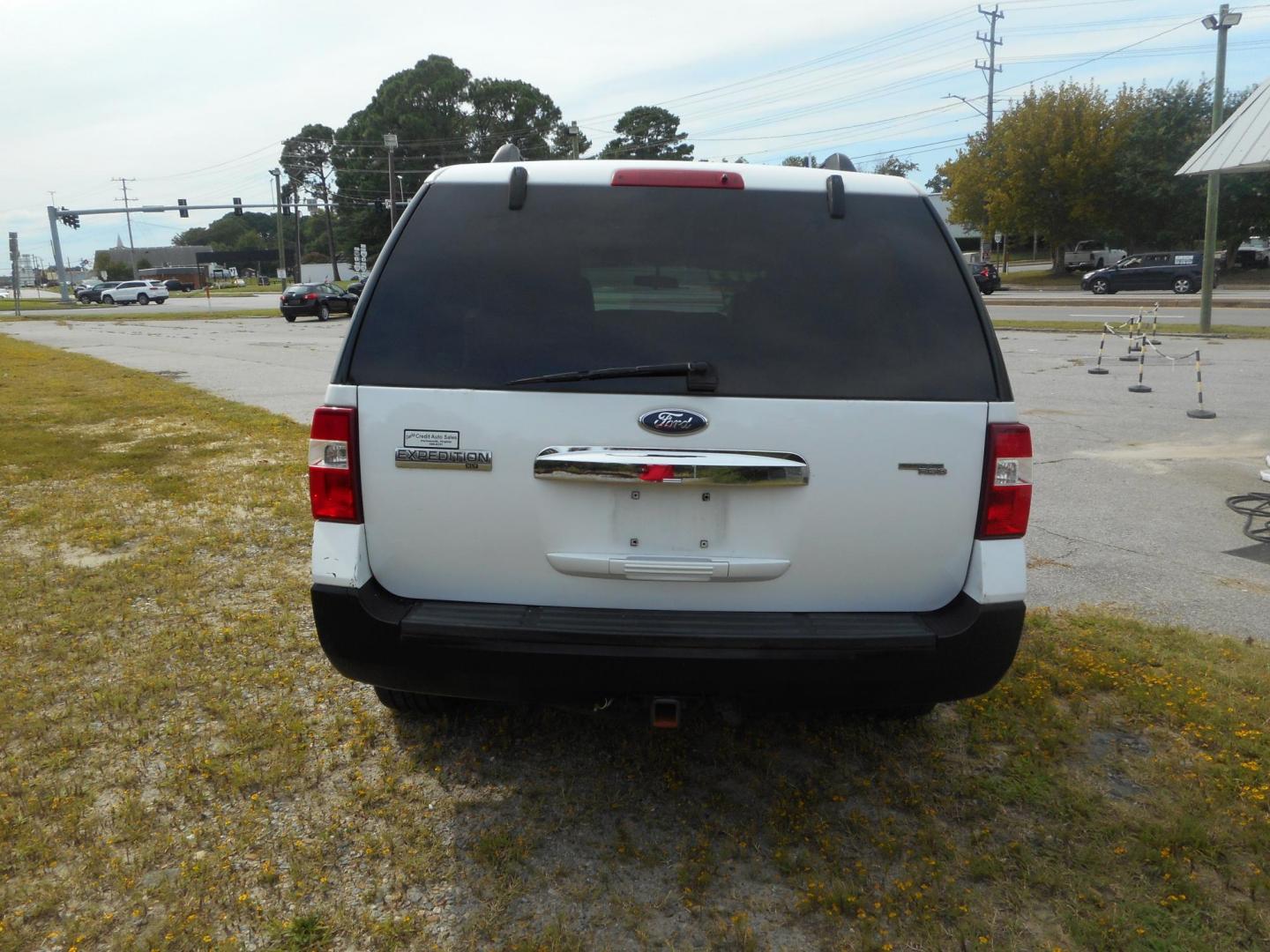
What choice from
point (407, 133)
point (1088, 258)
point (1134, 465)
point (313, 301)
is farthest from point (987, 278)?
point (407, 133)

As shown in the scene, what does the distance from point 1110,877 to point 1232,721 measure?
1.28 m

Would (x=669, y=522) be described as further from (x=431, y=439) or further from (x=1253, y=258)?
(x=1253, y=258)

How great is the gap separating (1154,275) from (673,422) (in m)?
42.9

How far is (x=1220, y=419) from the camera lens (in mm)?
11047

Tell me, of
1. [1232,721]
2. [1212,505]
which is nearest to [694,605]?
[1232,721]

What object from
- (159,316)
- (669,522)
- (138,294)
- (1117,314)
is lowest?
(1117,314)

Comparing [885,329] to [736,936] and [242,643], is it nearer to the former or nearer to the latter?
[736,936]

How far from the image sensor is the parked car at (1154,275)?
39062 millimetres

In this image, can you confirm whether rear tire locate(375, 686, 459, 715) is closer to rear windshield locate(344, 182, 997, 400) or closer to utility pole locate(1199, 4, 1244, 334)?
rear windshield locate(344, 182, 997, 400)

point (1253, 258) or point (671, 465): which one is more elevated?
point (1253, 258)

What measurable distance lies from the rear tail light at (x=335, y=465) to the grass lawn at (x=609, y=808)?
1.07 meters

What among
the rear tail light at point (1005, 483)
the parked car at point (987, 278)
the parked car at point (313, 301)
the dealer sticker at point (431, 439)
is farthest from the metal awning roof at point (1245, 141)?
the parked car at point (313, 301)

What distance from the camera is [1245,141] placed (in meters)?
10.1

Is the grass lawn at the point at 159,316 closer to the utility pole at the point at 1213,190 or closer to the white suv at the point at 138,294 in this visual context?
the white suv at the point at 138,294
